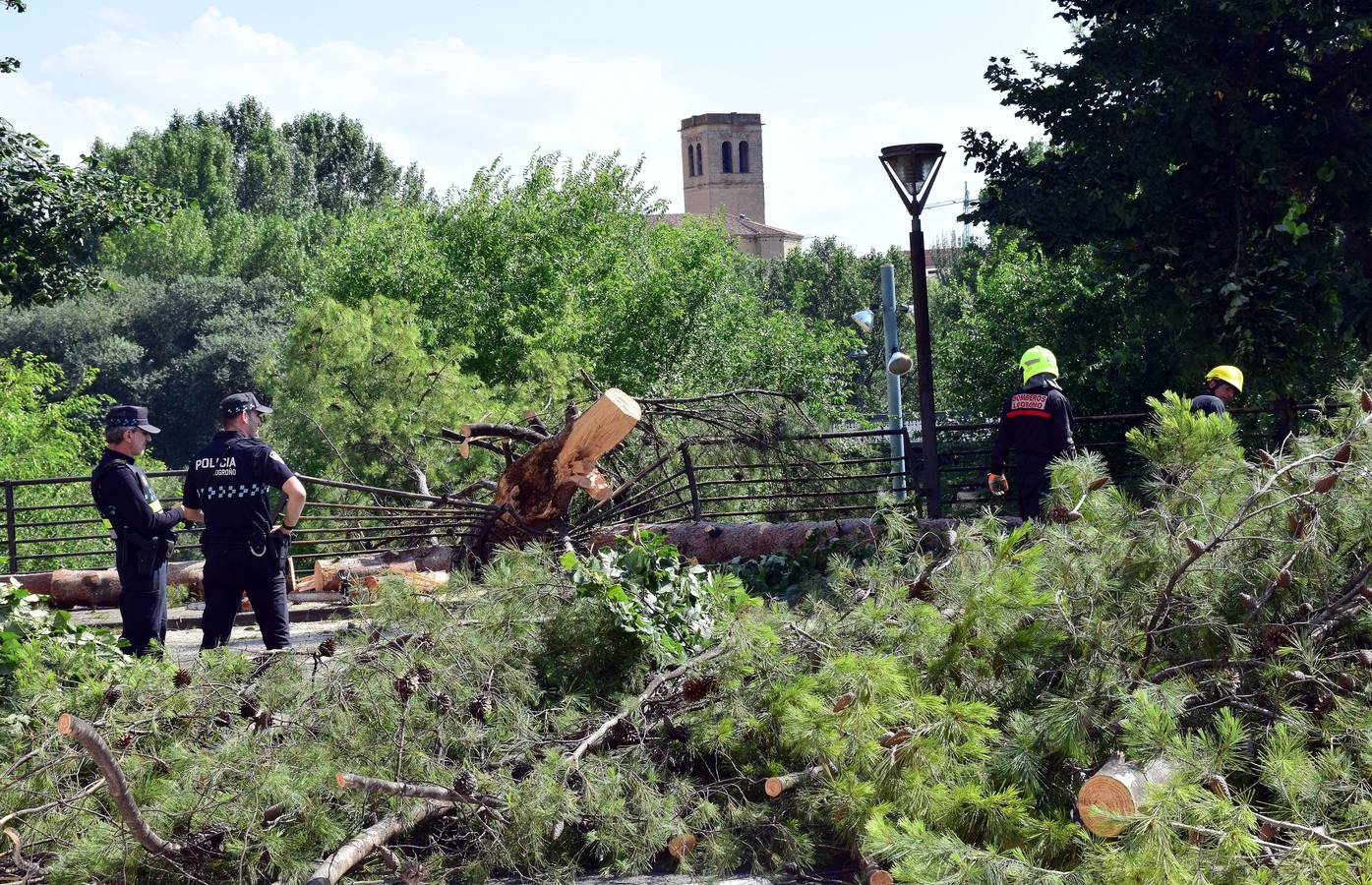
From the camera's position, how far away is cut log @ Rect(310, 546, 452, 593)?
9.66 m

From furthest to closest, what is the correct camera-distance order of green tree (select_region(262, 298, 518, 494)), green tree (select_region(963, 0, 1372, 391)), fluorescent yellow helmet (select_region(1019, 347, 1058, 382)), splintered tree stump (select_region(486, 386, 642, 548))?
1. green tree (select_region(262, 298, 518, 494))
2. green tree (select_region(963, 0, 1372, 391))
3. splintered tree stump (select_region(486, 386, 642, 548))
4. fluorescent yellow helmet (select_region(1019, 347, 1058, 382))

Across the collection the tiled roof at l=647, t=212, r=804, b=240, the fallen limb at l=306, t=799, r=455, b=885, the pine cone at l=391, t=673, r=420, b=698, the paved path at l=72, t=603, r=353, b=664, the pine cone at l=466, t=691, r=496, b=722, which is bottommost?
the paved path at l=72, t=603, r=353, b=664

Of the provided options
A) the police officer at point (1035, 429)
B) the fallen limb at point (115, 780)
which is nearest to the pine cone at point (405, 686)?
the fallen limb at point (115, 780)

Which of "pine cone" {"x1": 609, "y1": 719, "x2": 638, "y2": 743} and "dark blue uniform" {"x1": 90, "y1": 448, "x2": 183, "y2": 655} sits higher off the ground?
"dark blue uniform" {"x1": 90, "y1": 448, "x2": 183, "y2": 655}

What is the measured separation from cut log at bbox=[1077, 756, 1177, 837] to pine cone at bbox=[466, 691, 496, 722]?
196 cm

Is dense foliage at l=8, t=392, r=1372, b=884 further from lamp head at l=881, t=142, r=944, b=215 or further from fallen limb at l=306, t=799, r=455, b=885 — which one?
lamp head at l=881, t=142, r=944, b=215

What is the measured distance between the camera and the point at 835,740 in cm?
403

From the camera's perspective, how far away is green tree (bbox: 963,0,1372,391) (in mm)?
9094

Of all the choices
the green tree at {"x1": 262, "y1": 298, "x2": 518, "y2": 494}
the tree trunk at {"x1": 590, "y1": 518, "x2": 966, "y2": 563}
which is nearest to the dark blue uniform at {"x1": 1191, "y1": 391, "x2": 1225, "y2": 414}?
the tree trunk at {"x1": 590, "y1": 518, "x2": 966, "y2": 563}

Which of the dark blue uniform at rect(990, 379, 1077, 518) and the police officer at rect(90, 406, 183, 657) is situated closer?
the police officer at rect(90, 406, 183, 657)

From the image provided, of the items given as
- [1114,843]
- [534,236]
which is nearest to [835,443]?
[1114,843]

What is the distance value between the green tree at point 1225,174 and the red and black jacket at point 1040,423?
219cm

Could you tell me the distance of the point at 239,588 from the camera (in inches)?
260

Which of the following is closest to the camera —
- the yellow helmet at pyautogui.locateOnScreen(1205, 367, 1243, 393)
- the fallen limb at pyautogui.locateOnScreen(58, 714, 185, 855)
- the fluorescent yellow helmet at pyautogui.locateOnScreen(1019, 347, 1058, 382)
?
the fallen limb at pyautogui.locateOnScreen(58, 714, 185, 855)
